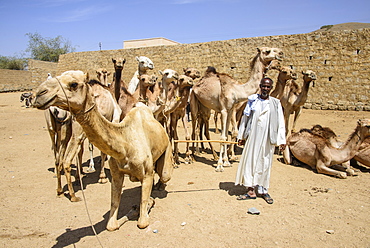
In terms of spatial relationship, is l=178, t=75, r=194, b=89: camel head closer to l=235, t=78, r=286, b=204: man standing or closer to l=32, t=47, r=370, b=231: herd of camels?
l=32, t=47, r=370, b=231: herd of camels

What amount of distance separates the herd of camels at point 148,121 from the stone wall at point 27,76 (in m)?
23.3

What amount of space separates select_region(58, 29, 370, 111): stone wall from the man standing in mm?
11439

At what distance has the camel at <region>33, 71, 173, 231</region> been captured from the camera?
288cm

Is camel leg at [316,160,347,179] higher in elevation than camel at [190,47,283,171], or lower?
lower

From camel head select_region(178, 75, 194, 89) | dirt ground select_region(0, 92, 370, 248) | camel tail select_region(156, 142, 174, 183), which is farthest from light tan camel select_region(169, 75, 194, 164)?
camel tail select_region(156, 142, 174, 183)

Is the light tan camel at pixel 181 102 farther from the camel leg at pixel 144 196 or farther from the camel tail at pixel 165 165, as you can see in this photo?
the camel leg at pixel 144 196

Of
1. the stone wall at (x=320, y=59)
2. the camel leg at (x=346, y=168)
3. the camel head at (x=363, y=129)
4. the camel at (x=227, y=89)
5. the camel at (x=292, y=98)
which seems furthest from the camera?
the stone wall at (x=320, y=59)

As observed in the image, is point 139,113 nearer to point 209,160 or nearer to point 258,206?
point 258,206

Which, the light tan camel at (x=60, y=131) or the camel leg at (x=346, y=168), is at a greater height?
the light tan camel at (x=60, y=131)

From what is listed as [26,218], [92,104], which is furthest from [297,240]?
[26,218]

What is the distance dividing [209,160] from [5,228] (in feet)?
17.5

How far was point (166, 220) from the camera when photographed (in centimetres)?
422

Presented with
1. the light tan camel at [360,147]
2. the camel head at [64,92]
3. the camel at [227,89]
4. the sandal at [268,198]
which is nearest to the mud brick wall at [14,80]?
the camel at [227,89]

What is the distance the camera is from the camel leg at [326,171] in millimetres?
6082
